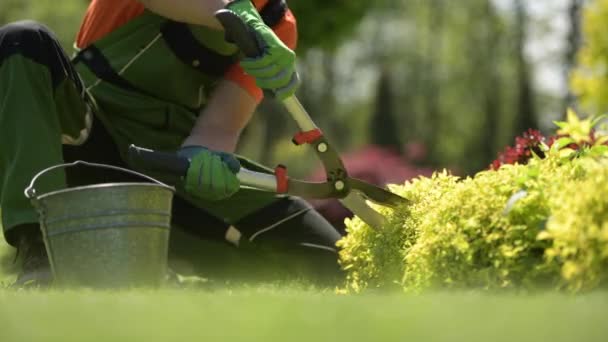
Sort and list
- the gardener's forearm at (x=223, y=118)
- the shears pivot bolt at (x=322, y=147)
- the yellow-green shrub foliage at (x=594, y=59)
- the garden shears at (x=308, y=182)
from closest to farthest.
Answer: the garden shears at (x=308, y=182)
the shears pivot bolt at (x=322, y=147)
the gardener's forearm at (x=223, y=118)
the yellow-green shrub foliage at (x=594, y=59)

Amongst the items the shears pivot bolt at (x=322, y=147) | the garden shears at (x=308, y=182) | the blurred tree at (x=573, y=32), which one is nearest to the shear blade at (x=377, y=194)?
the garden shears at (x=308, y=182)

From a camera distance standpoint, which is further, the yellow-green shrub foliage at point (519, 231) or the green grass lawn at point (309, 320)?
the yellow-green shrub foliage at point (519, 231)

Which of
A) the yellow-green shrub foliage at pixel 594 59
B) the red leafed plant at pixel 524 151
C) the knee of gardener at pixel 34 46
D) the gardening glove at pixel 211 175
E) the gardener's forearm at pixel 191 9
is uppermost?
the yellow-green shrub foliage at pixel 594 59

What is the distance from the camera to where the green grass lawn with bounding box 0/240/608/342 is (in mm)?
1888

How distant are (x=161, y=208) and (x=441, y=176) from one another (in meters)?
1.06

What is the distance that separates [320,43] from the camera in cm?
1173

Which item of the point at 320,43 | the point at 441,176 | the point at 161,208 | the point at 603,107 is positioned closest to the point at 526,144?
the point at 441,176

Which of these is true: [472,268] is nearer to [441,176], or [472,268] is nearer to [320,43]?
[441,176]

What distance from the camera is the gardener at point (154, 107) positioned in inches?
132

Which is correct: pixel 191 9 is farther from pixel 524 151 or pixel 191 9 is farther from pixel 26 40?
pixel 524 151

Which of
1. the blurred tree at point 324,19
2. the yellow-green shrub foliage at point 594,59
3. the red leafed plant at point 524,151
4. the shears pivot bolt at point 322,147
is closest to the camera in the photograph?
the shears pivot bolt at point 322,147

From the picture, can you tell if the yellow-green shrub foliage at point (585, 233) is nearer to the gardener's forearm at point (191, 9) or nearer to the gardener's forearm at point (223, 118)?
the gardener's forearm at point (191, 9)

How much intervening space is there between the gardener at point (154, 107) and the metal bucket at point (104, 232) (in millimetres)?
467

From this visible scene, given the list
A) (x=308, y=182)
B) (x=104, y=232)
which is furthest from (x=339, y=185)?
(x=104, y=232)
